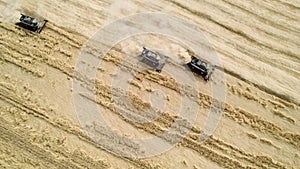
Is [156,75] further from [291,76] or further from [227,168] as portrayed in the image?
[291,76]

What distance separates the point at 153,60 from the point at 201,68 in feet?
5.90

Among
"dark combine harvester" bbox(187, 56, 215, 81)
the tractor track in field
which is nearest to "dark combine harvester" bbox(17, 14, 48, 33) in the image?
the tractor track in field

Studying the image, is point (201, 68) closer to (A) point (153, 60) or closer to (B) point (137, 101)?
(A) point (153, 60)

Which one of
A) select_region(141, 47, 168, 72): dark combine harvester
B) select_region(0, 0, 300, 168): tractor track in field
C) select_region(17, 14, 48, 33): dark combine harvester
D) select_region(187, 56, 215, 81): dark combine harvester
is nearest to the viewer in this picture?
select_region(0, 0, 300, 168): tractor track in field

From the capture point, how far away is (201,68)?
14625mm

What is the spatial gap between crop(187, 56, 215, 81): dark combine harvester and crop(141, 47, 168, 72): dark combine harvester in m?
1.05

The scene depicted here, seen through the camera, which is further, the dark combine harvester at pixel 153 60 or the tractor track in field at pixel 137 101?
the dark combine harvester at pixel 153 60

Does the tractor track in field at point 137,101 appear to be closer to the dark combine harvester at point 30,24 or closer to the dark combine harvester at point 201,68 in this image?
the dark combine harvester at point 30,24

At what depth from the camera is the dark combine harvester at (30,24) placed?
15.3 metres

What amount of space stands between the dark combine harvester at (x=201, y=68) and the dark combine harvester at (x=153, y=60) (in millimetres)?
1051

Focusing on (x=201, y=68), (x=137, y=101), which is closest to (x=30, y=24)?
(x=137, y=101)

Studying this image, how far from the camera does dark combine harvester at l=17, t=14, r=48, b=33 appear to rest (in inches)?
601

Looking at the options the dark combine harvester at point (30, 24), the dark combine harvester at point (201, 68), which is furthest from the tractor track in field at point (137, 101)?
the dark combine harvester at point (201, 68)

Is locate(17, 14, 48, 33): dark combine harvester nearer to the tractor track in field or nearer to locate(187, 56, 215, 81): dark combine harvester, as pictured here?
the tractor track in field
